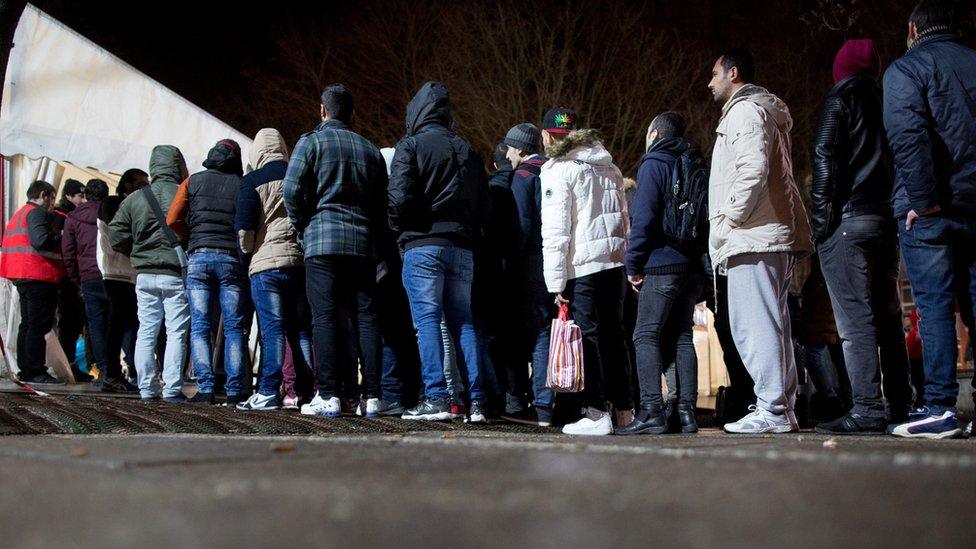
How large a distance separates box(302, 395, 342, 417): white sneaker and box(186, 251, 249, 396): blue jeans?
1.40 m

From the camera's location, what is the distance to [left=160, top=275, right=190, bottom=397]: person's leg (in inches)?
300

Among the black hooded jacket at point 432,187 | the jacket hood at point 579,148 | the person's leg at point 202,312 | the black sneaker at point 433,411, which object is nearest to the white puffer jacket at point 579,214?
the jacket hood at point 579,148

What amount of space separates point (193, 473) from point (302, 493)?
1.63 feet

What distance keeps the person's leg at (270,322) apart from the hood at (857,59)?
3.58 meters

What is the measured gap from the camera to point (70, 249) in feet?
30.8

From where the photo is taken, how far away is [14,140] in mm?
8359

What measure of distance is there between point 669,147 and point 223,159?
336 centimetres

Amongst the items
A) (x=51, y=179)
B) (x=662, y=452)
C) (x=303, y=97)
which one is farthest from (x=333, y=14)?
(x=662, y=452)

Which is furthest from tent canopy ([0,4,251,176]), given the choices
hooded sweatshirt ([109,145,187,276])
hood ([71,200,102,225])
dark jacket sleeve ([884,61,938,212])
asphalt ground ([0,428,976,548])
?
asphalt ground ([0,428,976,548])

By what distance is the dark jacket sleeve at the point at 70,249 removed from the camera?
935cm

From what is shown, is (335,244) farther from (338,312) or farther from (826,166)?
(826,166)

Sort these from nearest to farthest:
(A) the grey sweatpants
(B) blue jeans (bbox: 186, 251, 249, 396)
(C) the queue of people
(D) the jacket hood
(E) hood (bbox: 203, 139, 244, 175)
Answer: (C) the queue of people
(A) the grey sweatpants
(D) the jacket hood
(B) blue jeans (bbox: 186, 251, 249, 396)
(E) hood (bbox: 203, 139, 244, 175)

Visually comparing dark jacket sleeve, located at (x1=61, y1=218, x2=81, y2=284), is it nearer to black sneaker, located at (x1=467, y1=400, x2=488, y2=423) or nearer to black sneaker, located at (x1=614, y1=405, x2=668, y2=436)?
black sneaker, located at (x1=467, y1=400, x2=488, y2=423)

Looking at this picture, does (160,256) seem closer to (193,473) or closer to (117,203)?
(117,203)
